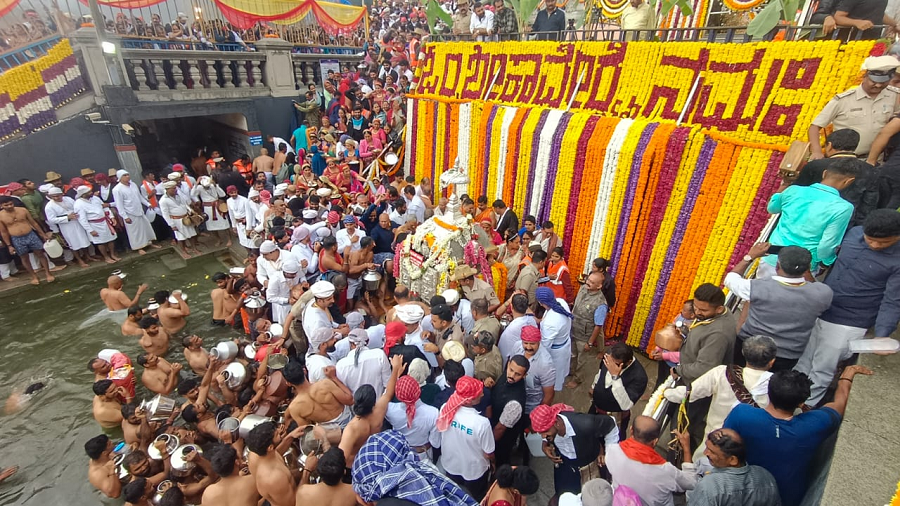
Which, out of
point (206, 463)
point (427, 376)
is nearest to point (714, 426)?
point (427, 376)

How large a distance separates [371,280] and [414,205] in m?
1.94

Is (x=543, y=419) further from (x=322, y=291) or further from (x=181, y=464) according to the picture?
(x=181, y=464)

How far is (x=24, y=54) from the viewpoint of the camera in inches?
353

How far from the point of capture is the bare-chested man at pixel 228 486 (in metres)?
2.99

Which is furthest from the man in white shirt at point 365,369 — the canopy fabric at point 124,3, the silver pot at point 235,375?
the canopy fabric at point 124,3

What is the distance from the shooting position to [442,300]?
168 inches

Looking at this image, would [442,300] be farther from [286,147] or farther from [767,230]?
[286,147]

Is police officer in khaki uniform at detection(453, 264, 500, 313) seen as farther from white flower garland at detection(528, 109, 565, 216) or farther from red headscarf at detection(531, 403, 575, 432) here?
white flower garland at detection(528, 109, 565, 216)

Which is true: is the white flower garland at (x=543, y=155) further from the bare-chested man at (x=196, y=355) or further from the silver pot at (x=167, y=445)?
the silver pot at (x=167, y=445)

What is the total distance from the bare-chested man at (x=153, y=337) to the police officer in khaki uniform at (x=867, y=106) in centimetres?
752

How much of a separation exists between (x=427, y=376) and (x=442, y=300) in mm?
827

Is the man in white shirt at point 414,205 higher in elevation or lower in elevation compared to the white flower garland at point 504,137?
lower

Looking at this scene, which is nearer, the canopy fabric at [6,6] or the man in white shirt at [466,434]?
the man in white shirt at [466,434]

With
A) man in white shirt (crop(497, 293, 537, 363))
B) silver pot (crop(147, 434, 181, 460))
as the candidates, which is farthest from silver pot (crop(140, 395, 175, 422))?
man in white shirt (crop(497, 293, 537, 363))
